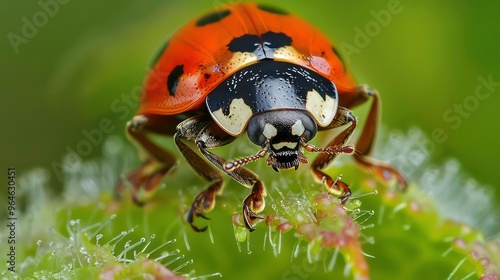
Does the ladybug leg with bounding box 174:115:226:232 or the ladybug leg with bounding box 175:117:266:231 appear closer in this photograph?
the ladybug leg with bounding box 175:117:266:231

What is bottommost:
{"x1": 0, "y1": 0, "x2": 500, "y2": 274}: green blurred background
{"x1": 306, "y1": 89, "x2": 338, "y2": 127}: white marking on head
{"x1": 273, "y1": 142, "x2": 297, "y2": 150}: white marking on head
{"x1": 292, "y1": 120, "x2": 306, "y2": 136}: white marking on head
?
{"x1": 0, "y1": 0, "x2": 500, "y2": 274}: green blurred background

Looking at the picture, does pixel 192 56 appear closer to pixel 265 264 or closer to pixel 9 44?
pixel 265 264

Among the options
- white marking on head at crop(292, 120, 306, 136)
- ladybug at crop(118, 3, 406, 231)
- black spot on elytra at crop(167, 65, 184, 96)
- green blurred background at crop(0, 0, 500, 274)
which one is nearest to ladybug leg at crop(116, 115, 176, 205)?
ladybug at crop(118, 3, 406, 231)

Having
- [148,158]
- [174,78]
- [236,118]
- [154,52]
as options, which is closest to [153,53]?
[154,52]

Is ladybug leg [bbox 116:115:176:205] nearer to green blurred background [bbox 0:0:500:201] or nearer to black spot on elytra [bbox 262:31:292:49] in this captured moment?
black spot on elytra [bbox 262:31:292:49]

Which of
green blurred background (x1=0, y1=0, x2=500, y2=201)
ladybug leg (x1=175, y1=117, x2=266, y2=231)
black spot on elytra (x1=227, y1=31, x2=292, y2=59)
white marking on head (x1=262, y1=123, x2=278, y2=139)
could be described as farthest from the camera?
green blurred background (x1=0, y1=0, x2=500, y2=201)

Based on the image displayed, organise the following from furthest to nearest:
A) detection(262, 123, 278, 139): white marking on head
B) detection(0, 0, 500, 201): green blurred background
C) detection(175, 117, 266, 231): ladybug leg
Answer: detection(0, 0, 500, 201): green blurred background < detection(175, 117, 266, 231): ladybug leg < detection(262, 123, 278, 139): white marking on head

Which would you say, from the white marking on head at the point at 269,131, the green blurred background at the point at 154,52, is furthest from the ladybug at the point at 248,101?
the green blurred background at the point at 154,52
